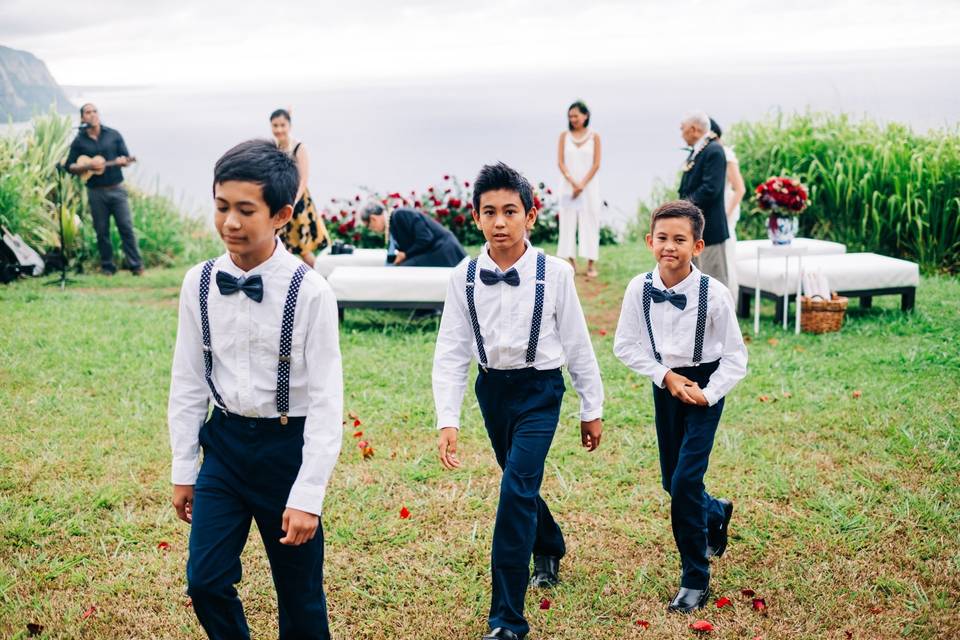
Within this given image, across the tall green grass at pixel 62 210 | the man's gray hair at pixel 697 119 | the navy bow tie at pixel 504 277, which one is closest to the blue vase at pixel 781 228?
the man's gray hair at pixel 697 119

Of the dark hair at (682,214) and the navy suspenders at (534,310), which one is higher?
the dark hair at (682,214)

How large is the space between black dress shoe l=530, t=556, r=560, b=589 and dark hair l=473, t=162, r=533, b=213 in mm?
1525

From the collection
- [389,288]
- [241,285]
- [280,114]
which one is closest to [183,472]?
[241,285]

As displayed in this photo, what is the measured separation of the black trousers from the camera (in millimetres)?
12180

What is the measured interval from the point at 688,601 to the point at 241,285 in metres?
2.24

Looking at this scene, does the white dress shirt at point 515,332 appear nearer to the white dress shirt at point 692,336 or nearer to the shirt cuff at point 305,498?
the white dress shirt at point 692,336

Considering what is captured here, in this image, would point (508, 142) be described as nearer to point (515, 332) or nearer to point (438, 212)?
point (438, 212)

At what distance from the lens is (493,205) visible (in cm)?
351

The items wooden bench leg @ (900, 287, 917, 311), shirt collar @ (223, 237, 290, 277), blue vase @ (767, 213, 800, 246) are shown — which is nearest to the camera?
shirt collar @ (223, 237, 290, 277)

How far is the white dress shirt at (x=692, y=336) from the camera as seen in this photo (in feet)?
12.1

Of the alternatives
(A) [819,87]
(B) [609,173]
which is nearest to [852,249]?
(A) [819,87]

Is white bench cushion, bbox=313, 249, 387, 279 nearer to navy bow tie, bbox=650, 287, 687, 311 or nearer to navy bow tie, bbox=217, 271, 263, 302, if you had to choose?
navy bow tie, bbox=650, 287, 687, 311

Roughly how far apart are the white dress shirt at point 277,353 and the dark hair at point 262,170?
0.58 ft

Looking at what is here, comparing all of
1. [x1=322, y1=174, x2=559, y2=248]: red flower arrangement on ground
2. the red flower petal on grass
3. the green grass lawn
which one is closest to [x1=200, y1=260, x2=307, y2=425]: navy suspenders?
the green grass lawn
